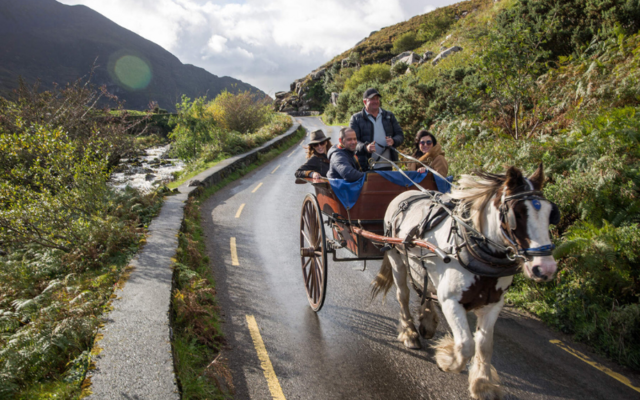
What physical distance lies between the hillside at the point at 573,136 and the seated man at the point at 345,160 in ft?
6.56

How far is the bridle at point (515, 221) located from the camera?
2189mm

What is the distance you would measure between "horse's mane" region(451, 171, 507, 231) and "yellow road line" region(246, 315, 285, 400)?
2.39m

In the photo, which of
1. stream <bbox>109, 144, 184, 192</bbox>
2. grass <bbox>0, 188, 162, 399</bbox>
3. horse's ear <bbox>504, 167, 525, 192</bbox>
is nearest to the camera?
horse's ear <bbox>504, 167, 525, 192</bbox>

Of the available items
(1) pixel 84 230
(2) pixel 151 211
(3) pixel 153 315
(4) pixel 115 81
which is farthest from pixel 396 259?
(4) pixel 115 81

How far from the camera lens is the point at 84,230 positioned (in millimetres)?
6234

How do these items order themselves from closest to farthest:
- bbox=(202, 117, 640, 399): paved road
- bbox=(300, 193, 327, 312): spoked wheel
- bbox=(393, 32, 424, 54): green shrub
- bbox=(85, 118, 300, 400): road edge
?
bbox=(85, 118, 300, 400): road edge < bbox=(202, 117, 640, 399): paved road < bbox=(300, 193, 327, 312): spoked wheel < bbox=(393, 32, 424, 54): green shrub

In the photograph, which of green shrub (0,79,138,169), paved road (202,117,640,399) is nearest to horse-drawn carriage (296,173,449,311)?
paved road (202,117,640,399)

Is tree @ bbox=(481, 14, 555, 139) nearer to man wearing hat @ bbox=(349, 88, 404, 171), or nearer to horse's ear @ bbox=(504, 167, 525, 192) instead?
man wearing hat @ bbox=(349, 88, 404, 171)

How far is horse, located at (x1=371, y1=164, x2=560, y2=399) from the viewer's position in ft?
7.38

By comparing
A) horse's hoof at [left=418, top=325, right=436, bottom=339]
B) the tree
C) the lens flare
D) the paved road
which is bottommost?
the paved road

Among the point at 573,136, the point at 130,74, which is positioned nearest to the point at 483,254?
the point at 573,136

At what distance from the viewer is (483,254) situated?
103 inches

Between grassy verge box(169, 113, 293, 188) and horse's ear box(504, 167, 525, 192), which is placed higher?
grassy verge box(169, 113, 293, 188)

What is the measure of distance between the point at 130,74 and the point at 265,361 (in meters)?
228
